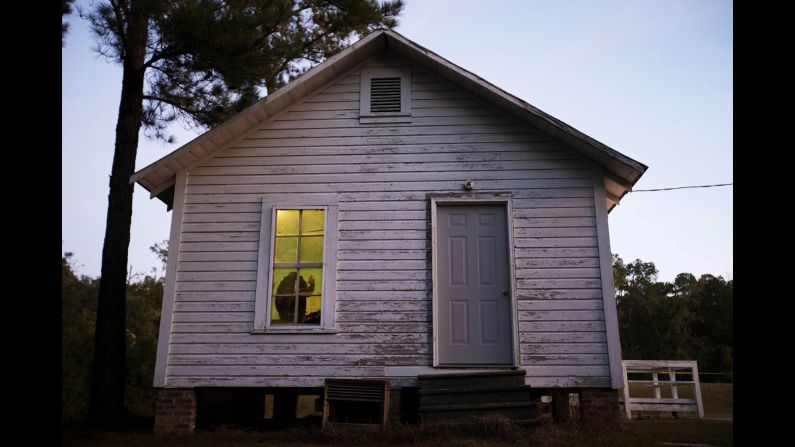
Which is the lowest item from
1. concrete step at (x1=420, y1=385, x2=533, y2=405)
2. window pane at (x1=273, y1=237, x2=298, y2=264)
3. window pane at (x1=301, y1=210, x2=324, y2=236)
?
concrete step at (x1=420, y1=385, x2=533, y2=405)

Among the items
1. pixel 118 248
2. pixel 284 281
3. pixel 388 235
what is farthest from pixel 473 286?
pixel 118 248

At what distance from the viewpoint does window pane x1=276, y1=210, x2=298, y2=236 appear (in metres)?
8.41

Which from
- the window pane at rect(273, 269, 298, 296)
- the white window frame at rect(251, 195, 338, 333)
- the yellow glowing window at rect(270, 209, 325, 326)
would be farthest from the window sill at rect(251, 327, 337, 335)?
the window pane at rect(273, 269, 298, 296)

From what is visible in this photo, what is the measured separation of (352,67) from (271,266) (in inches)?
124

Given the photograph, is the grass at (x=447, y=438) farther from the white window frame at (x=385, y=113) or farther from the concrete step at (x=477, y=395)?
the white window frame at (x=385, y=113)

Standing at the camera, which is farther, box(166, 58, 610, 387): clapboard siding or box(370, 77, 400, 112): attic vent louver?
box(370, 77, 400, 112): attic vent louver

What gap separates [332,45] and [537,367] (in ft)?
31.1

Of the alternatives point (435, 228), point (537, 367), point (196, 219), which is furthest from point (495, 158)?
point (196, 219)

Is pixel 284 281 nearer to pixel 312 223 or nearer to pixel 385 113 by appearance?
pixel 312 223

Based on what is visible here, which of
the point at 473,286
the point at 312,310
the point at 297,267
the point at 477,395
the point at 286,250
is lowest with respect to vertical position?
the point at 477,395

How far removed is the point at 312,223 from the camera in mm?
8414

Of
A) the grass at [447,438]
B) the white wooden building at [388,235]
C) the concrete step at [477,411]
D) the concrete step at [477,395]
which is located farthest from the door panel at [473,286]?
the grass at [447,438]

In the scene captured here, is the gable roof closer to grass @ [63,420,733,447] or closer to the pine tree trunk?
the pine tree trunk
